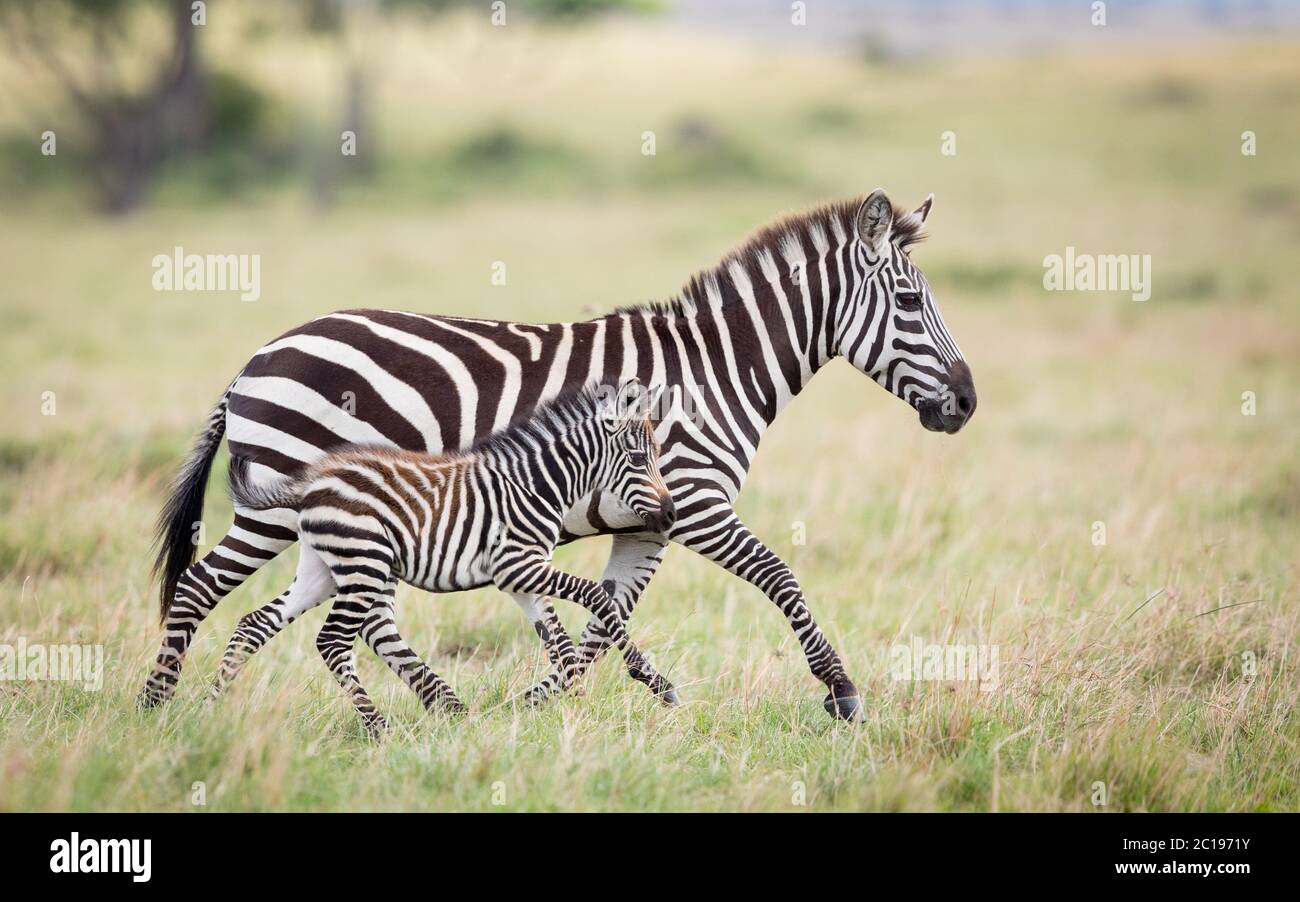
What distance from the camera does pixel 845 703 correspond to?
6.07 meters

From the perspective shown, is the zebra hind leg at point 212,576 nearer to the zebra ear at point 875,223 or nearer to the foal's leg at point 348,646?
the foal's leg at point 348,646

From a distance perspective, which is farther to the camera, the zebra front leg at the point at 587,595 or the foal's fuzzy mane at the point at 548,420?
the foal's fuzzy mane at the point at 548,420

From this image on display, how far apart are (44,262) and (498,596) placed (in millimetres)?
16504

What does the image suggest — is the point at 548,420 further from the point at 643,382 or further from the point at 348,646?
the point at 348,646

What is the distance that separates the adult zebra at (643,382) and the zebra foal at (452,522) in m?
0.15

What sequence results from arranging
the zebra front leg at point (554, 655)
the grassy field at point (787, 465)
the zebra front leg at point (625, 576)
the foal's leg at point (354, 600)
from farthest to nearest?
the zebra front leg at point (625, 576)
the zebra front leg at point (554, 655)
the foal's leg at point (354, 600)
the grassy field at point (787, 465)

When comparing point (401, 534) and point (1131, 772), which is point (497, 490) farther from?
point (1131, 772)

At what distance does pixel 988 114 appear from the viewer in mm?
29969

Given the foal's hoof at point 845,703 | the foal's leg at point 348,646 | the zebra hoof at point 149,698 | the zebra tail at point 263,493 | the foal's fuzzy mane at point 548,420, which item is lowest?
the foal's hoof at point 845,703

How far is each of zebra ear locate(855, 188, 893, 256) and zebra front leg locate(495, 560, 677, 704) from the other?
88.7 inches

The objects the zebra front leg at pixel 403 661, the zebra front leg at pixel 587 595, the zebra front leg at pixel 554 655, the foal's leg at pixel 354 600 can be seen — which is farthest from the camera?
the zebra front leg at pixel 554 655

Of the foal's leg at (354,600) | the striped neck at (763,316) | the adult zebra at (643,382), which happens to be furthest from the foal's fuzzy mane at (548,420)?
the foal's leg at (354,600)

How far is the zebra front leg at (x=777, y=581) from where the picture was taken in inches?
240
